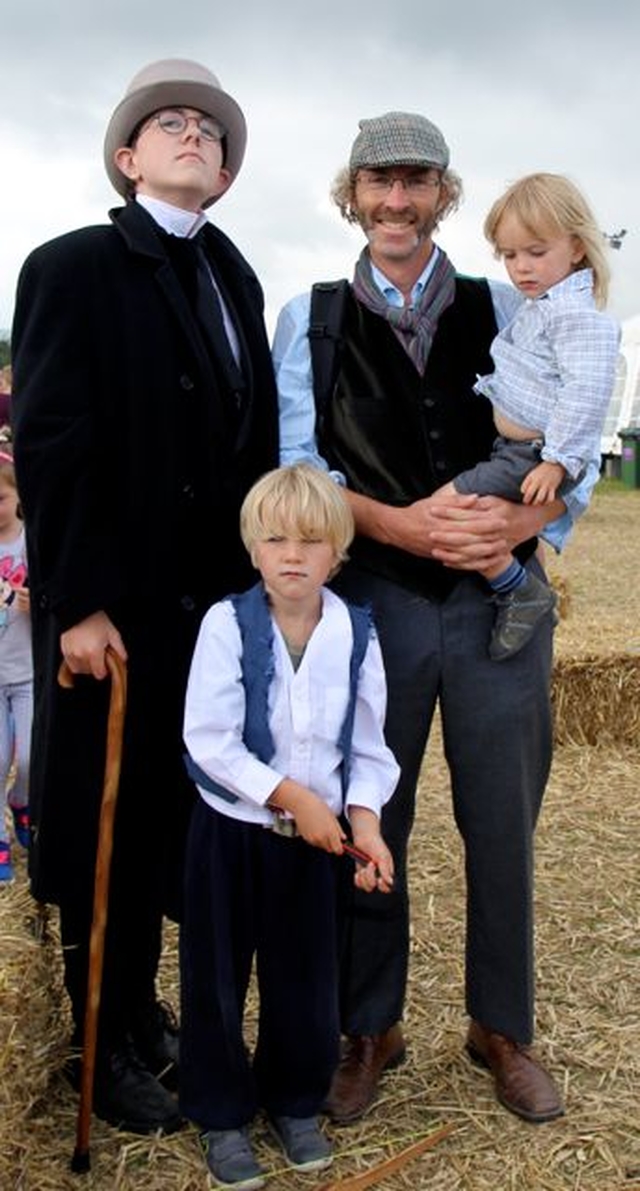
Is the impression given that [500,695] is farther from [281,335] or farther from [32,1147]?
[32,1147]

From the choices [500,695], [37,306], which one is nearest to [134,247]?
[37,306]

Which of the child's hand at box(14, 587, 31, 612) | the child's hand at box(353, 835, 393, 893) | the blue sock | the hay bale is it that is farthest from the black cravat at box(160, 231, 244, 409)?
the hay bale

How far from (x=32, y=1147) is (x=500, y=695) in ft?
4.62

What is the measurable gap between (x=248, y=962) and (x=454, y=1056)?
86 cm

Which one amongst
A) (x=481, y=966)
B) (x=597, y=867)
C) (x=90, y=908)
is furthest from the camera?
(x=597, y=867)

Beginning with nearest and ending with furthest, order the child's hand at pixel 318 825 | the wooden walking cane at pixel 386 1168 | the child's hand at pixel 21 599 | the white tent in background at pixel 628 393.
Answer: the child's hand at pixel 318 825, the wooden walking cane at pixel 386 1168, the child's hand at pixel 21 599, the white tent in background at pixel 628 393

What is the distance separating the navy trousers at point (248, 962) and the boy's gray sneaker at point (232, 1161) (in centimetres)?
4

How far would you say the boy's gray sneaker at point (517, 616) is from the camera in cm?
313

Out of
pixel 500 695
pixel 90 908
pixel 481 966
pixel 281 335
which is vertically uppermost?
pixel 281 335

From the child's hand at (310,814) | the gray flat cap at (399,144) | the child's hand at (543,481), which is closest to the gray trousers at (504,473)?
the child's hand at (543,481)

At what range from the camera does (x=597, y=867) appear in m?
5.06

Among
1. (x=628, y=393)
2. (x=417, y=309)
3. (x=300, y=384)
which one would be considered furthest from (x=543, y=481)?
(x=628, y=393)

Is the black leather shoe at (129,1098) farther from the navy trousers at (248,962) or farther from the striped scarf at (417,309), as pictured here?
the striped scarf at (417,309)

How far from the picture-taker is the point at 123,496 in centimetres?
297
